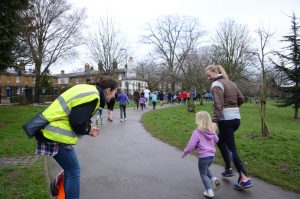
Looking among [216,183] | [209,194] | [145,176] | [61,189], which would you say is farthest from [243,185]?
[61,189]

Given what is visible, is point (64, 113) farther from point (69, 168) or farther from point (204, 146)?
point (204, 146)

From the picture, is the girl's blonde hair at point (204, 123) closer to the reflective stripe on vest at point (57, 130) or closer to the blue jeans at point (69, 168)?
the blue jeans at point (69, 168)

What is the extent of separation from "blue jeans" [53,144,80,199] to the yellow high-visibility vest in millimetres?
164

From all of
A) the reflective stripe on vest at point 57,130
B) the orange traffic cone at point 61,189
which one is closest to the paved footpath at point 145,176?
the orange traffic cone at point 61,189

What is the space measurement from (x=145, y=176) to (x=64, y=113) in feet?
9.28

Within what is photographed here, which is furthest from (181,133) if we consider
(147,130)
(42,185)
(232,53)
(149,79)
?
(149,79)

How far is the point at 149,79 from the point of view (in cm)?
7412

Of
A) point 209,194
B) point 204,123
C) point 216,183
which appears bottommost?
point 209,194

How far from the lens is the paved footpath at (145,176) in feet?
16.2

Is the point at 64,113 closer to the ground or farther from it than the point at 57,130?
farther from it

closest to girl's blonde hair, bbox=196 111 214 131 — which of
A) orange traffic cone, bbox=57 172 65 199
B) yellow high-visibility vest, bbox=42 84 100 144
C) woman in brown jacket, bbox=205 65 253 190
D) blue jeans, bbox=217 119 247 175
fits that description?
woman in brown jacket, bbox=205 65 253 190

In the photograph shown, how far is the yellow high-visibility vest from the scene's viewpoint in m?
3.49

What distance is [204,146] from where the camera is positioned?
4.98 m

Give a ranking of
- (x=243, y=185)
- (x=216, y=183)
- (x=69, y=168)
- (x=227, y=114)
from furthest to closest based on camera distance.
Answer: (x=227, y=114) < (x=243, y=185) < (x=216, y=183) < (x=69, y=168)
